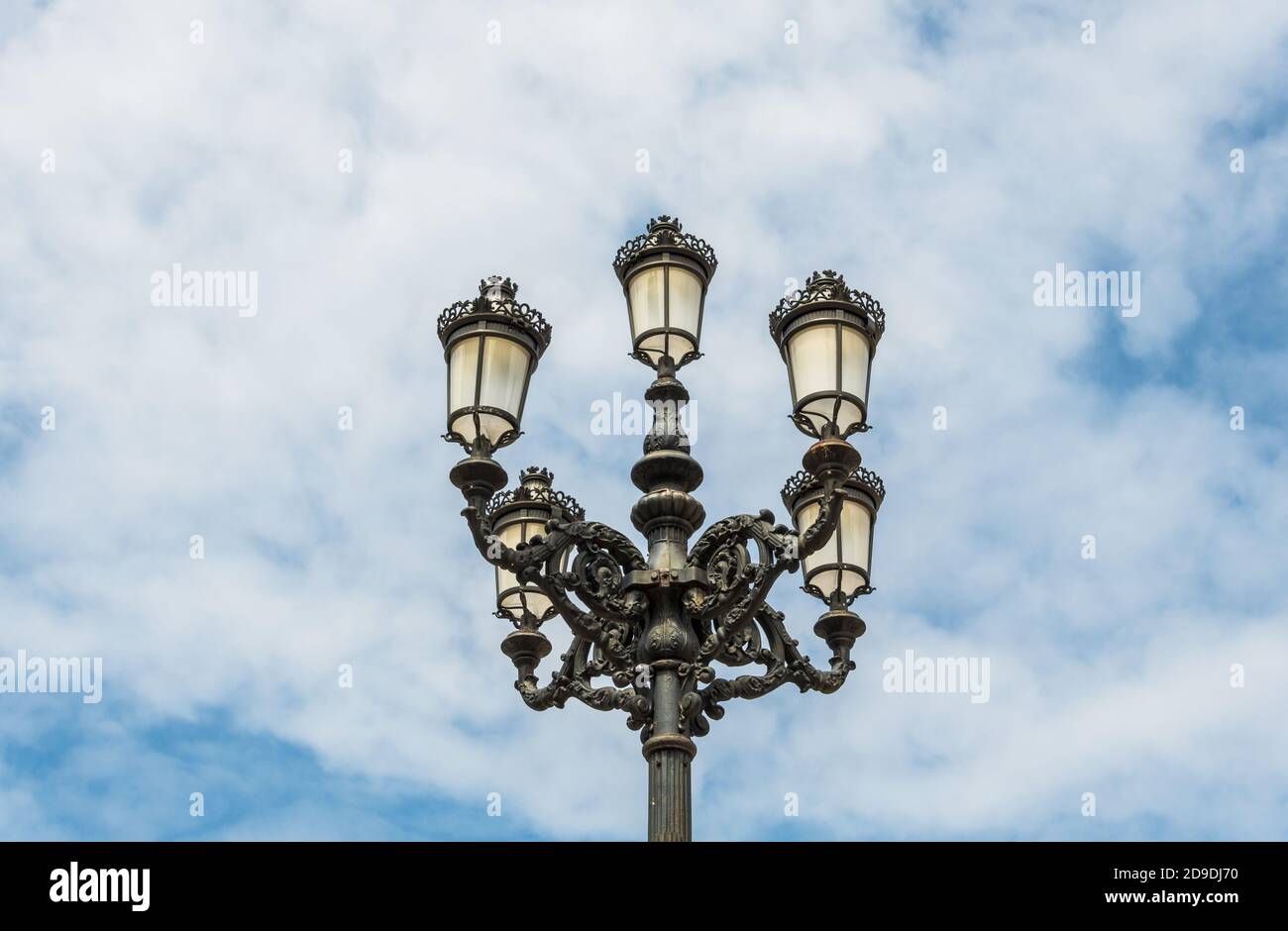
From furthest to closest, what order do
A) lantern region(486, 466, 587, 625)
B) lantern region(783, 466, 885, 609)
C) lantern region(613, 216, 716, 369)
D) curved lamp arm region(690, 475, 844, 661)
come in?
lantern region(486, 466, 587, 625) → lantern region(783, 466, 885, 609) → lantern region(613, 216, 716, 369) → curved lamp arm region(690, 475, 844, 661)

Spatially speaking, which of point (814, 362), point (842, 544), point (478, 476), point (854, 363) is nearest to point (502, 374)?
point (478, 476)

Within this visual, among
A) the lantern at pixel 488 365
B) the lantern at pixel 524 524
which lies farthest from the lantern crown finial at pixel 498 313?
the lantern at pixel 524 524

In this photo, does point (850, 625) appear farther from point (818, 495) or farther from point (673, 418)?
point (673, 418)

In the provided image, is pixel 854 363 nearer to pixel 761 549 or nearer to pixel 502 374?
pixel 761 549

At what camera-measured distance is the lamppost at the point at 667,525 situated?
9.08m

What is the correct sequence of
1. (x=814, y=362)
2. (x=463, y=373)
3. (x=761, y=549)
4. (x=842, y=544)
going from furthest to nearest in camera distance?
(x=842, y=544)
(x=463, y=373)
(x=814, y=362)
(x=761, y=549)

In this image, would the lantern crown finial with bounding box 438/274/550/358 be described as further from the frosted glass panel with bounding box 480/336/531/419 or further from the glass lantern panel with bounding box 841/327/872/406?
the glass lantern panel with bounding box 841/327/872/406

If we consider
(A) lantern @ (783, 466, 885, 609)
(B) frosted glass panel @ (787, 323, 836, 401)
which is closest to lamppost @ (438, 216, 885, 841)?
(B) frosted glass panel @ (787, 323, 836, 401)

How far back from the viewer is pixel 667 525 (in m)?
9.55

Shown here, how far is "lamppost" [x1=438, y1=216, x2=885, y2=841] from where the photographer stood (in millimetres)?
9078
